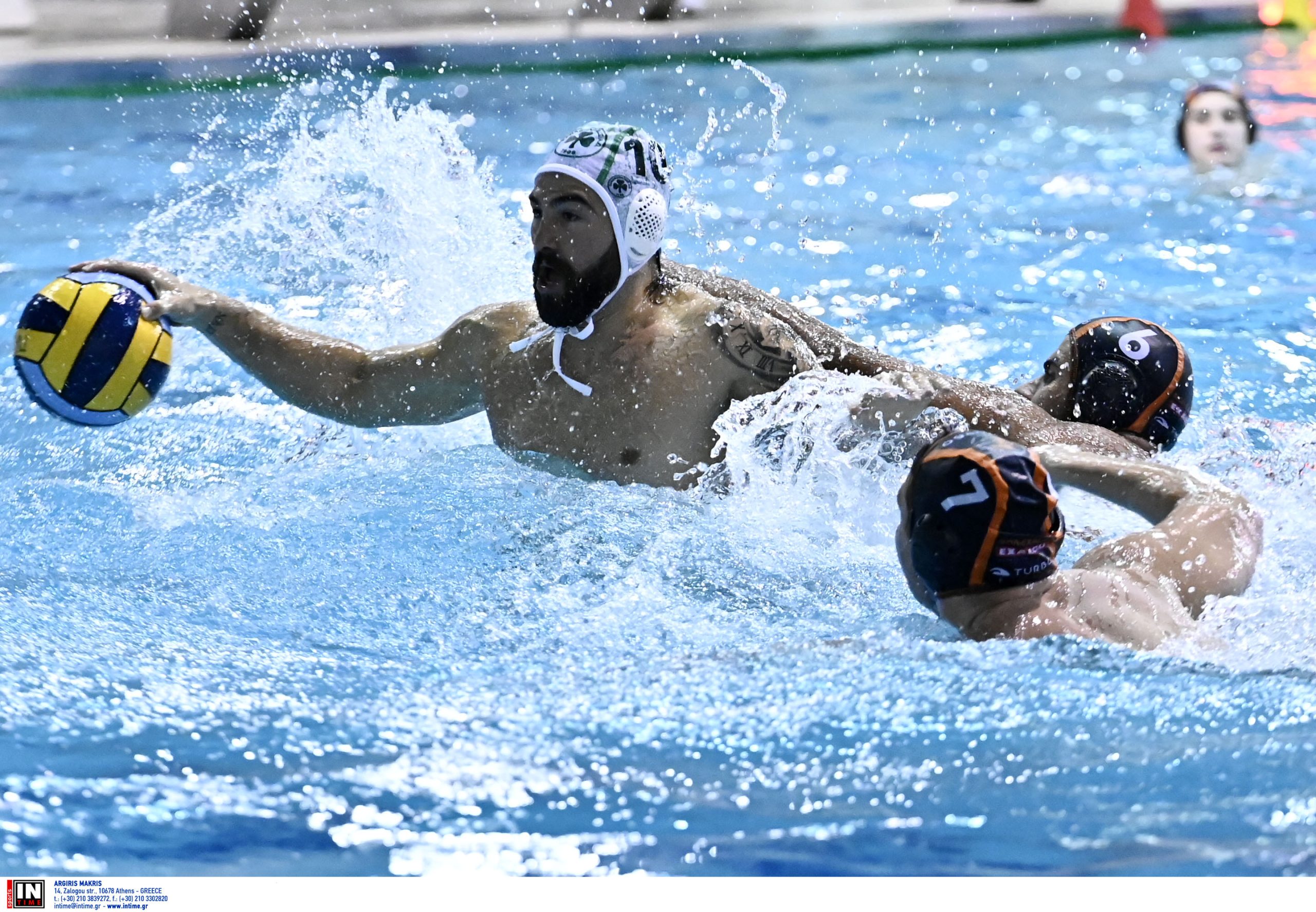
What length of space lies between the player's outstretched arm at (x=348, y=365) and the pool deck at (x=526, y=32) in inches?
256

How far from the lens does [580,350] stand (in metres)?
3.74

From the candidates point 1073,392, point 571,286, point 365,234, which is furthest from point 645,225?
point 365,234

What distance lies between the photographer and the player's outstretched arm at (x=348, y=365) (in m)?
3.92

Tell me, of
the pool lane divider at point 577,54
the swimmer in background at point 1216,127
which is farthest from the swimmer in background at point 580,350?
the pool lane divider at point 577,54

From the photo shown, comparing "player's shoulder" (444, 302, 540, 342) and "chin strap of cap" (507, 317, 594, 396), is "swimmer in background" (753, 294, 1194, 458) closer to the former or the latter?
"chin strap of cap" (507, 317, 594, 396)

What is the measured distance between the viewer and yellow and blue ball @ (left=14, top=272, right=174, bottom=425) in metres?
3.64

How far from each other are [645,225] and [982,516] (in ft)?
4.11

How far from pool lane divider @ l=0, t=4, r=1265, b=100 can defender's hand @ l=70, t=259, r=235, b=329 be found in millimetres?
6211

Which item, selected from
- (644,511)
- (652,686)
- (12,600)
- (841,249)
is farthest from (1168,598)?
(841,249)

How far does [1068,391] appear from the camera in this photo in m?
3.93

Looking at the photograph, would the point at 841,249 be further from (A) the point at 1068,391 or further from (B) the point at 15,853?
(B) the point at 15,853
